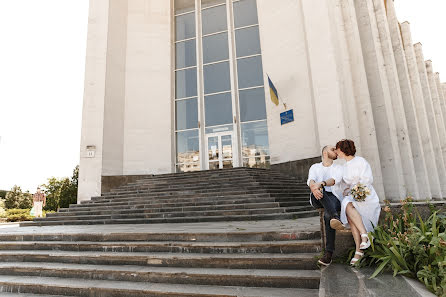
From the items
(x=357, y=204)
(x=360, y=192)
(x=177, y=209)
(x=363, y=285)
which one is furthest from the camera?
(x=177, y=209)

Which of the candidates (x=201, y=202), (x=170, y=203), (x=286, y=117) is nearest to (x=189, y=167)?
(x=286, y=117)

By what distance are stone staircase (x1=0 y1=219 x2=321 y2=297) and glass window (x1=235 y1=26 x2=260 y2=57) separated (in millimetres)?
12391

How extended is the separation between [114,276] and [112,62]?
1331 centimetres

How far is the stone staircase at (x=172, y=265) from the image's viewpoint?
323 centimetres

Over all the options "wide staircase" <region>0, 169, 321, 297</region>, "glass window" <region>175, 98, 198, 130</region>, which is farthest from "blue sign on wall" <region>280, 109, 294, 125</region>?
"wide staircase" <region>0, 169, 321, 297</region>

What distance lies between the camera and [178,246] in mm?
4340

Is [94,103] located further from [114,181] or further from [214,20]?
[214,20]

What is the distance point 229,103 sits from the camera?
14836mm

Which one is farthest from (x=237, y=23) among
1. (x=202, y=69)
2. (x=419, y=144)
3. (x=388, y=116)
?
(x=419, y=144)

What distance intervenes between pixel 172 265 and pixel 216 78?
12.8 meters

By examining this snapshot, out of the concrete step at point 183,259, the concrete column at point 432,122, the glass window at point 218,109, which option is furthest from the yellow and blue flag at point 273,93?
the concrete step at point 183,259

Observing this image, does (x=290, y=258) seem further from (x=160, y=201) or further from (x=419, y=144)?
(x=419, y=144)

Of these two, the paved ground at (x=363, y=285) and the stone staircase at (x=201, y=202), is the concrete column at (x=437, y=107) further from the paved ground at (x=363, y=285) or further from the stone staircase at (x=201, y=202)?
the paved ground at (x=363, y=285)

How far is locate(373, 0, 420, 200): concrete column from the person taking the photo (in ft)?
33.1
